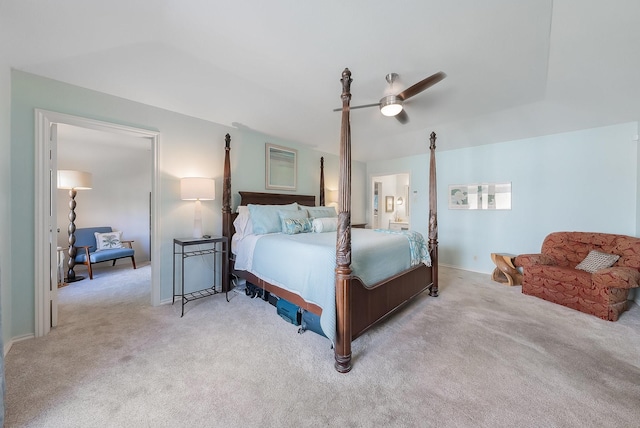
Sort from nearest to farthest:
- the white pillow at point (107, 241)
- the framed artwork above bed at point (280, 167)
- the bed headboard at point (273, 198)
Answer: the bed headboard at point (273, 198) < the framed artwork above bed at point (280, 167) < the white pillow at point (107, 241)

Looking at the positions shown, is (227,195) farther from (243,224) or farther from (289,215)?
(289,215)

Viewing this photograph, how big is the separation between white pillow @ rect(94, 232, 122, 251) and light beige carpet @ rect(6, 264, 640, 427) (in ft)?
6.14

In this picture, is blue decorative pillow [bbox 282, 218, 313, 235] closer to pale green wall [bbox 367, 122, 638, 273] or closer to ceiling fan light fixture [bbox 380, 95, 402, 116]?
ceiling fan light fixture [bbox 380, 95, 402, 116]

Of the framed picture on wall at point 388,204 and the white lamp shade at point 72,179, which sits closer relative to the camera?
the white lamp shade at point 72,179

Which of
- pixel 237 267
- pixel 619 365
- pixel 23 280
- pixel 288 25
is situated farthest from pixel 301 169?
pixel 619 365

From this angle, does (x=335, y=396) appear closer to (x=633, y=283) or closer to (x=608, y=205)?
(x=633, y=283)

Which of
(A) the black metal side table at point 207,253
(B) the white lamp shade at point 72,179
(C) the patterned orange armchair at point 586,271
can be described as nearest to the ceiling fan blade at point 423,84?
(A) the black metal side table at point 207,253

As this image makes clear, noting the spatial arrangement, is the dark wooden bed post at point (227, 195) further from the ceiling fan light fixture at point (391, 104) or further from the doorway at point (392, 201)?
the doorway at point (392, 201)

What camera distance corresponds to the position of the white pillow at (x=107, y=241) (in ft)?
14.6

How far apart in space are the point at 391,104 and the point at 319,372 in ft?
8.12

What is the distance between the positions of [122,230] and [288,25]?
5.29 meters

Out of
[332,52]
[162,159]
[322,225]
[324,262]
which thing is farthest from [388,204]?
[162,159]

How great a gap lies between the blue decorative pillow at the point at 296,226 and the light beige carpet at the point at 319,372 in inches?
41.7

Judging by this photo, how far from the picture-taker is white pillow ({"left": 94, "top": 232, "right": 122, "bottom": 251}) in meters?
4.45
